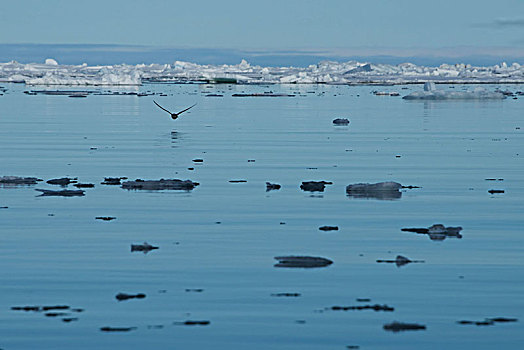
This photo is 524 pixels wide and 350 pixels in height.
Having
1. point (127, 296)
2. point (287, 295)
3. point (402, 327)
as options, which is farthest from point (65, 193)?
point (402, 327)

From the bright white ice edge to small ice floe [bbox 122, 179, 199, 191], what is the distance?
186 feet

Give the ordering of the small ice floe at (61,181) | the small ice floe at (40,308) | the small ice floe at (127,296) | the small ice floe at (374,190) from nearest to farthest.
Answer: the small ice floe at (40,308) → the small ice floe at (127,296) → the small ice floe at (374,190) → the small ice floe at (61,181)

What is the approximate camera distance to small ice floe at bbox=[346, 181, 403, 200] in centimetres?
1154

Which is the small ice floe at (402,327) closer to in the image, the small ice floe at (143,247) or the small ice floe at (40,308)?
the small ice floe at (40,308)

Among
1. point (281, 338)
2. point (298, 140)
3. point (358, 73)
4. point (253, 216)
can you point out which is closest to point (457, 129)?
point (298, 140)

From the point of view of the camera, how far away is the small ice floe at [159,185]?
11984mm

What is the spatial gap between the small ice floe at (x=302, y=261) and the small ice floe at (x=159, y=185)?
14.7 feet

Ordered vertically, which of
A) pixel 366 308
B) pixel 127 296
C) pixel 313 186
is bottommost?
pixel 366 308

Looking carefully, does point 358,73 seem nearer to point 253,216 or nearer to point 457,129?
point 457,129

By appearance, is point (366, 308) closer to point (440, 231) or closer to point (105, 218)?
point (440, 231)

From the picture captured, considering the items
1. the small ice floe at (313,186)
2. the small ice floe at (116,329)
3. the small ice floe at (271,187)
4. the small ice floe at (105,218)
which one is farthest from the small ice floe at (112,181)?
the small ice floe at (116,329)

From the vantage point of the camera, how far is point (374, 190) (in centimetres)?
1175

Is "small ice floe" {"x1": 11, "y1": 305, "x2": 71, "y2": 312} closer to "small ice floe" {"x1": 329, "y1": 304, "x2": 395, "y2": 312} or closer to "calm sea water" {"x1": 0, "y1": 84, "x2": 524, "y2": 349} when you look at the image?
"calm sea water" {"x1": 0, "y1": 84, "x2": 524, "y2": 349}

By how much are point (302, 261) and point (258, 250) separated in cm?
59
